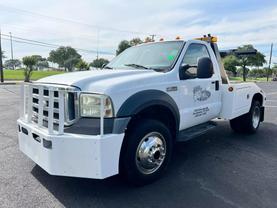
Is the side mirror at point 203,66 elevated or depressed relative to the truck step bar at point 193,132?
elevated

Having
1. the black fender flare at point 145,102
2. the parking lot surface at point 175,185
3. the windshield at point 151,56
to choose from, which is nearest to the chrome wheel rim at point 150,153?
the parking lot surface at point 175,185

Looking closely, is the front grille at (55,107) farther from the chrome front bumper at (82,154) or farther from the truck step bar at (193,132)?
the truck step bar at (193,132)

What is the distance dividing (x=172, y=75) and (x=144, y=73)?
0.45 m

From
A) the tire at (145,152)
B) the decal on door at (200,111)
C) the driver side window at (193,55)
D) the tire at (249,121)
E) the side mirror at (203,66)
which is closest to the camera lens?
the tire at (145,152)

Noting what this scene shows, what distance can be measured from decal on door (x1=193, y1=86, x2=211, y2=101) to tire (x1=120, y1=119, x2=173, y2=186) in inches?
37.7

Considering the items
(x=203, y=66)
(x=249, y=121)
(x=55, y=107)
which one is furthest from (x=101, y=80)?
(x=249, y=121)

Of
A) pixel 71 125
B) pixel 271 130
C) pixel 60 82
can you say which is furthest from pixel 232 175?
pixel 271 130

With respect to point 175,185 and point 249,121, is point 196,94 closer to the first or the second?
point 175,185

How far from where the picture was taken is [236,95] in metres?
5.24

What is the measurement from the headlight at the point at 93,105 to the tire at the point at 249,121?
4254 mm

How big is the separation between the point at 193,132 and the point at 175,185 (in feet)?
3.77

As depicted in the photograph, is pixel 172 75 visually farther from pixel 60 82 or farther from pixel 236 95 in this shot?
pixel 236 95

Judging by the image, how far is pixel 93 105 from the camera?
2.94m

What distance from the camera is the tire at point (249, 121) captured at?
6.14 metres
